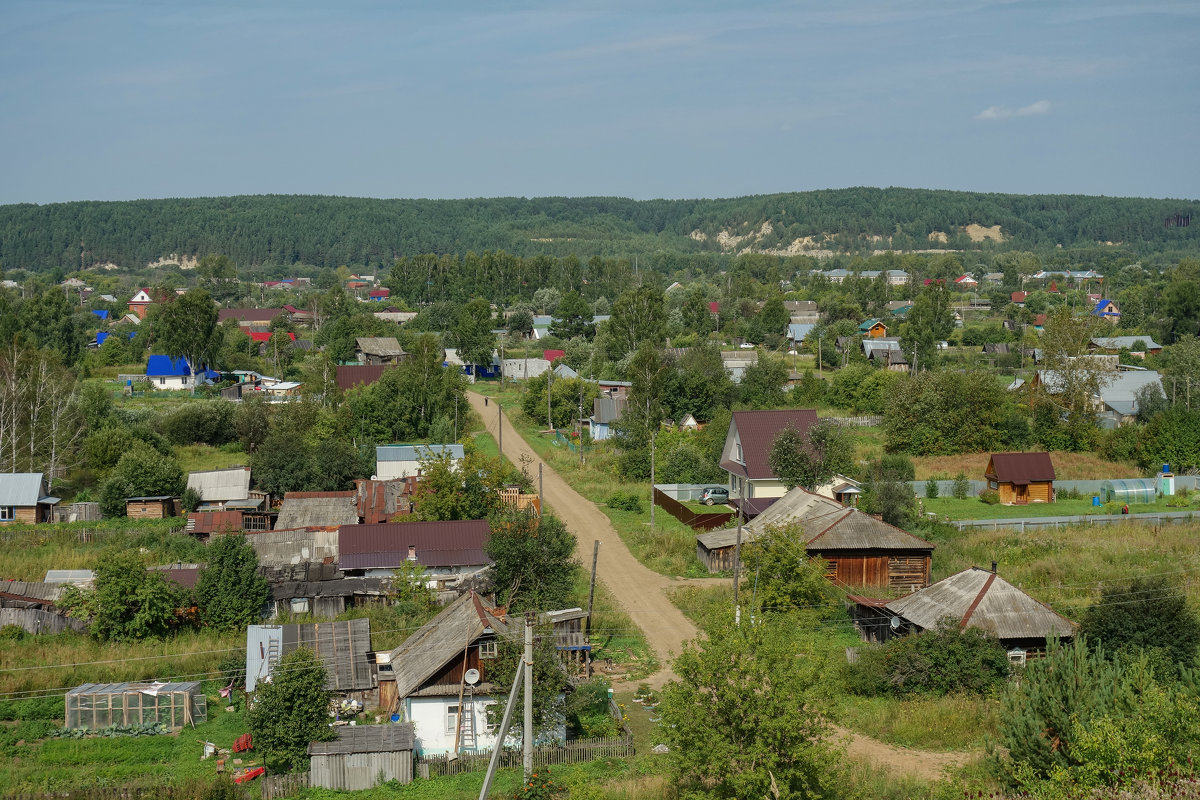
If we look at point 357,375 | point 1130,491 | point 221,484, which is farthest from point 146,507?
point 1130,491

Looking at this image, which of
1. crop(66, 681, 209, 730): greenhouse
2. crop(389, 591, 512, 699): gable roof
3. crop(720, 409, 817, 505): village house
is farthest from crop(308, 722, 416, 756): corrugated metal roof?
crop(720, 409, 817, 505): village house

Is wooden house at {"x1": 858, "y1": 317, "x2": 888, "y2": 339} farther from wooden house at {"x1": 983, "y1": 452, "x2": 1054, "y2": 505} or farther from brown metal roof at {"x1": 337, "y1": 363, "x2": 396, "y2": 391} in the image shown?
wooden house at {"x1": 983, "y1": 452, "x2": 1054, "y2": 505}

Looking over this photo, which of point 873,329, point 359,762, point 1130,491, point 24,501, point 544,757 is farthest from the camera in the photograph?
point 873,329

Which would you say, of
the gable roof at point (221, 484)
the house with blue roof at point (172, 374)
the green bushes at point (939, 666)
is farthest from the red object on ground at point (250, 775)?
the house with blue roof at point (172, 374)

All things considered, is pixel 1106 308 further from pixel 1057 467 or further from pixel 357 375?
pixel 357 375

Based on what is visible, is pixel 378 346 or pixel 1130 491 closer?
pixel 1130 491
